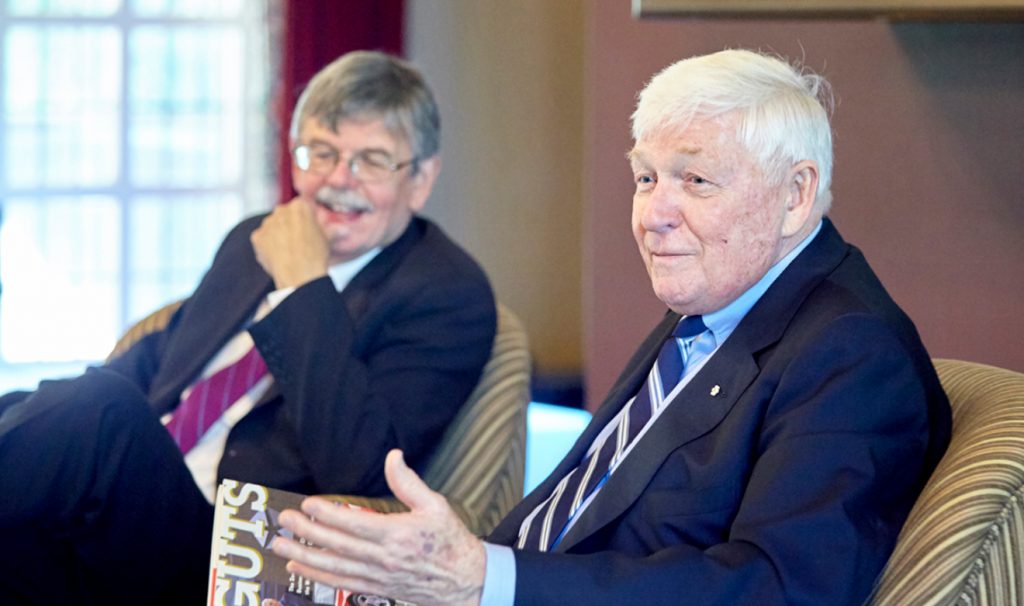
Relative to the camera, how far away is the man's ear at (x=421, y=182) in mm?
2635

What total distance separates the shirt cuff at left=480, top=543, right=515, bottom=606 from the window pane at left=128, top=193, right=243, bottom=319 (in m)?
4.44

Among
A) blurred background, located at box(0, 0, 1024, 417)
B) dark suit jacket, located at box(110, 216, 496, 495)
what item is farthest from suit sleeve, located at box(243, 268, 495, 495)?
blurred background, located at box(0, 0, 1024, 417)

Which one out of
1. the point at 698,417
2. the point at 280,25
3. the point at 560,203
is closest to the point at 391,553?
the point at 698,417

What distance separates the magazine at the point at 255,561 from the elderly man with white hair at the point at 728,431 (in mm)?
145

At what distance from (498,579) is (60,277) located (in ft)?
14.7

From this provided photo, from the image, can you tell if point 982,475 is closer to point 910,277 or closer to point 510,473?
point 510,473

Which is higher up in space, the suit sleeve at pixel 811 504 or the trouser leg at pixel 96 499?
the suit sleeve at pixel 811 504

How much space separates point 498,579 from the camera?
1.45m

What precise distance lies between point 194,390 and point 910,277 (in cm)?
147

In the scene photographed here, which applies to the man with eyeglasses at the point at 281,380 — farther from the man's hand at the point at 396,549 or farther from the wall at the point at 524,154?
the wall at the point at 524,154

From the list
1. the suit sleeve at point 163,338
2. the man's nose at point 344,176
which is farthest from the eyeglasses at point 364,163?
the suit sleeve at point 163,338

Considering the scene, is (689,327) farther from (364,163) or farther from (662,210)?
(364,163)

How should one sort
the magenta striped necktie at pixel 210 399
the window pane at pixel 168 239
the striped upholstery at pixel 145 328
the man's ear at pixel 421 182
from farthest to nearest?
the window pane at pixel 168 239, the striped upholstery at pixel 145 328, the man's ear at pixel 421 182, the magenta striped necktie at pixel 210 399

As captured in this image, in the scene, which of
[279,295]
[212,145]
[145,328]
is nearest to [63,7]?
[212,145]
